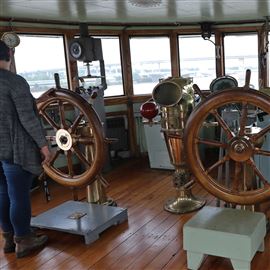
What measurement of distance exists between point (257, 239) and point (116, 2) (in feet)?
7.33

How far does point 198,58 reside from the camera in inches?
217

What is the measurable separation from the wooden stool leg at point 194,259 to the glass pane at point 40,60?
296cm

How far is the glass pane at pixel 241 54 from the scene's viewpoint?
5.38 m

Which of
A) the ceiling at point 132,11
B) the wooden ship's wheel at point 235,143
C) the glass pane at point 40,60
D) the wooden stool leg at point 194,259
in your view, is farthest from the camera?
the glass pane at point 40,60

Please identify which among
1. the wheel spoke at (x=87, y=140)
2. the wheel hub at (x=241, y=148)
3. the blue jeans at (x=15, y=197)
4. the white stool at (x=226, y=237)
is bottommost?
the white stool at (x=226, y=237)

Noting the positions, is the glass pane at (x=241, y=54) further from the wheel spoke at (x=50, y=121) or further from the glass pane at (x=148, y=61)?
the wheel spoke at (x=50, y=121)

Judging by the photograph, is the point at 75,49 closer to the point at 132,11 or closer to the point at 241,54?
the point at 132,11

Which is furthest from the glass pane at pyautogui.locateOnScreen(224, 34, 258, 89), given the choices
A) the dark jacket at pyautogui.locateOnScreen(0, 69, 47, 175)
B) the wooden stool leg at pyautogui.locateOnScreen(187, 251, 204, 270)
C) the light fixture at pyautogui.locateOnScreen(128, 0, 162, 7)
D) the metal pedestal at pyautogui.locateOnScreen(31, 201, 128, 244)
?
the dark jacket at pyautogui.locateOnScreen(0, 69, 47, 175)

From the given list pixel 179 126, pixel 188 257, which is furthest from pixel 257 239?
pixel 179 126

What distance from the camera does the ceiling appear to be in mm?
3279

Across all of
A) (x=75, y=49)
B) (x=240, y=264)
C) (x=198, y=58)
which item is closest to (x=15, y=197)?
(x=240, y=264)

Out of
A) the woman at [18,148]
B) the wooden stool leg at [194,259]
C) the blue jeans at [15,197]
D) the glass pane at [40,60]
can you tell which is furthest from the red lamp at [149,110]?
the glass pane at [40,60]

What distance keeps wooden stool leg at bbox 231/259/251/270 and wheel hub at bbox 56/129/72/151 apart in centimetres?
130

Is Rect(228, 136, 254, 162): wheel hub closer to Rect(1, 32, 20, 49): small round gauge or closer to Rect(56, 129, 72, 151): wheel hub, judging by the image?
Rect(56, 129, 72, 151): wheel hub
